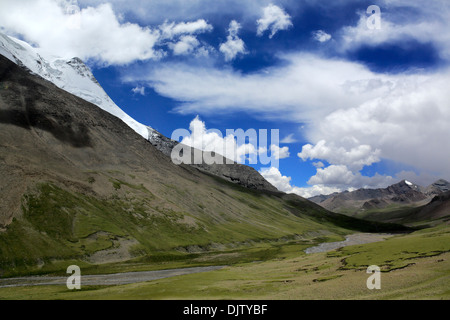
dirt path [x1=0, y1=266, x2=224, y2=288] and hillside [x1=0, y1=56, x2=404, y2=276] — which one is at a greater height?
hillside [x1=0, y1=56, x2=404, y2=276]

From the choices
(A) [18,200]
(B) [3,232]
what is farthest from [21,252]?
(A) [18,200]

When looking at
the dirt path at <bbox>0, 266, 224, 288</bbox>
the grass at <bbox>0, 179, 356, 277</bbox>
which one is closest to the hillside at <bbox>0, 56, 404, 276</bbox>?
the grass at <bbox>0, 179, 356, 277</bbox>

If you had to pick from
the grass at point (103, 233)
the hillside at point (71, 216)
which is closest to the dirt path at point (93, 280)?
the grass at point (103, 233)

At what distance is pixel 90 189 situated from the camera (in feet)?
537

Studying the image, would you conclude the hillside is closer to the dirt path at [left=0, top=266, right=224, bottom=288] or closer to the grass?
the grass

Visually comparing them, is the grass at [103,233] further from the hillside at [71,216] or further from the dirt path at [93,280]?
the dirt path at [93,280]

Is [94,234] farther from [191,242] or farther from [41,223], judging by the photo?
[191,242]

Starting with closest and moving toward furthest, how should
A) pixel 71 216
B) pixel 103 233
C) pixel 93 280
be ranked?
pixel 93 280, pixel 103 233, pixel 71 216

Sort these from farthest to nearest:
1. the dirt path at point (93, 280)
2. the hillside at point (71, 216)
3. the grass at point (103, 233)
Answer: the hillside at point (71, 216)
the grass at point (103, 233)
the dirt path at point (93, 280)

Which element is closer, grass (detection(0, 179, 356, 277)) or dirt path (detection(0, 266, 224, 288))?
dirt path (detection(0, 266, 224, 288))

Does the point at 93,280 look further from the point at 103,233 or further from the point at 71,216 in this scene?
the point at 71,216

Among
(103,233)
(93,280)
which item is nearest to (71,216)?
(103,233)

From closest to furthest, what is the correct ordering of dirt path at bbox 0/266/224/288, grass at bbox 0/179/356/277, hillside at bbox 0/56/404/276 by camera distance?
dirt path at bbox 0/266/224/288
grass at bbox 0/179/356/277
hillside at bbox 0/56/404/276
